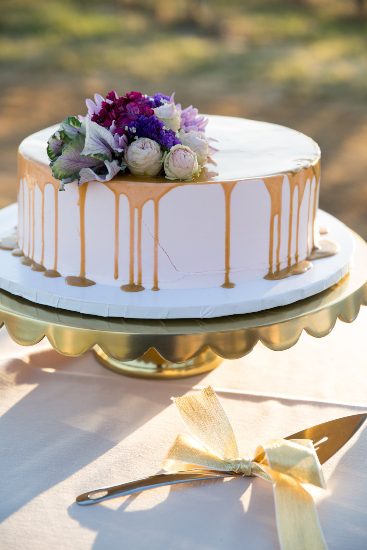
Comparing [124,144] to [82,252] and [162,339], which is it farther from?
[162,339]

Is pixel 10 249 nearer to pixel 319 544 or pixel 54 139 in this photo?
pixel 54 139

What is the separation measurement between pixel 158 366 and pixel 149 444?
0.37m

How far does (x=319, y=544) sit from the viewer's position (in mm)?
1532

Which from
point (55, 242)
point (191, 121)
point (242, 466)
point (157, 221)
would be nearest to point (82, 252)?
point (55, 242)

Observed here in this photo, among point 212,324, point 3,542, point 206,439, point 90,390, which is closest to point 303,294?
point 212,324

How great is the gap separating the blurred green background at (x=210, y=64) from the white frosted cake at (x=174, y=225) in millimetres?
3415

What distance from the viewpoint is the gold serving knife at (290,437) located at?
1664 mm

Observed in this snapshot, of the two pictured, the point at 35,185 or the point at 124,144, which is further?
the point at 35,185

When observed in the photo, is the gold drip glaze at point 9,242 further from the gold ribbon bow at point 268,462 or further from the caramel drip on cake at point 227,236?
the gold ribbon bow at point 268,462

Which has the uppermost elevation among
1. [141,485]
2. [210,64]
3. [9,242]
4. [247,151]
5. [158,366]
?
[247,151]

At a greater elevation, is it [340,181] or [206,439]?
[206,439]

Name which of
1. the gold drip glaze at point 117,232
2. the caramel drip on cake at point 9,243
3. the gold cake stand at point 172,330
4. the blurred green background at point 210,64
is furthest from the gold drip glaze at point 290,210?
the blurred green background at point 210,64

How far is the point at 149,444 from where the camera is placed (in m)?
1.86

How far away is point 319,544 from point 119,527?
36 centimetres
